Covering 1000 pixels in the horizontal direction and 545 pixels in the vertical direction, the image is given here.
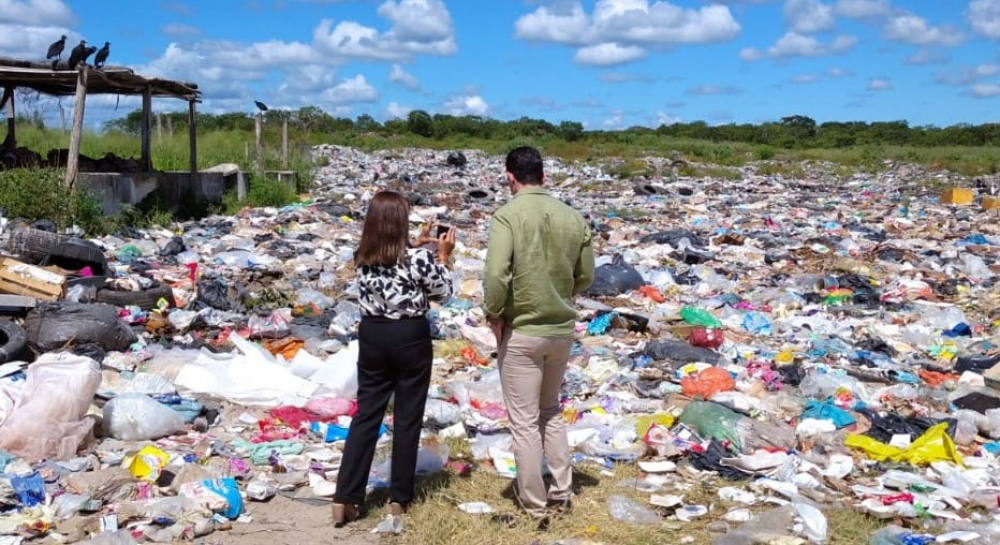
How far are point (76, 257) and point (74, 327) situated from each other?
6.73 feet

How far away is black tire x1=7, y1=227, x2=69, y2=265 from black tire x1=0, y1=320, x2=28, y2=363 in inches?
82.4

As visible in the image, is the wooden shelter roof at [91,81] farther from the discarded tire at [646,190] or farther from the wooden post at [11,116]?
the discarded tire at [646,190]

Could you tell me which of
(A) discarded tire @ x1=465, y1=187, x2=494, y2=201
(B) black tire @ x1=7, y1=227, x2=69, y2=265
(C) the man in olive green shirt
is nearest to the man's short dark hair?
(C) the man in olive green shirt

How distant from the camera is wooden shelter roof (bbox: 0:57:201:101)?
37.8ft

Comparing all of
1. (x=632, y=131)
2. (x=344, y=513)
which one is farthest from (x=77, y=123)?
(x=632, y=131)

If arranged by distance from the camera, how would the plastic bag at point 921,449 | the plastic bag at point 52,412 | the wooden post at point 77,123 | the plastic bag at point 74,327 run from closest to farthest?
the plastic bag at point 52,412
the plastic bag at point 921,449
the plastic bag at point 74,327
the wooden post at point 77,123

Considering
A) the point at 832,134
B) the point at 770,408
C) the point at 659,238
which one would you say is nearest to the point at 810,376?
Answer: the point at 770,408

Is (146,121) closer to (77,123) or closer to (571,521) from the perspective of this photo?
(77,123)

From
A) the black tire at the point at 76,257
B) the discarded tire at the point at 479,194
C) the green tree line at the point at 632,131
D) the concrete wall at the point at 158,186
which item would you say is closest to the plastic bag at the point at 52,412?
the black tire at the point at 76,257

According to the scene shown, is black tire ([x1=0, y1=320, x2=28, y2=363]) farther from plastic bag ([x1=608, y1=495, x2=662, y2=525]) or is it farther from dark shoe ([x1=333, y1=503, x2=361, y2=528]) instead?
plastic bag ([x1=608, y1=495, x2=662, y2=525])

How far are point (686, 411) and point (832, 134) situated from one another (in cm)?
4911

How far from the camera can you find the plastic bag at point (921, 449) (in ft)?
15.1

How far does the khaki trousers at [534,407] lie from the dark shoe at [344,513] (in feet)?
2.22

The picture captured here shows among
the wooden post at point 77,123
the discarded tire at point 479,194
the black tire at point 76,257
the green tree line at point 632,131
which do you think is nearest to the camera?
the black tire at point 76,257
